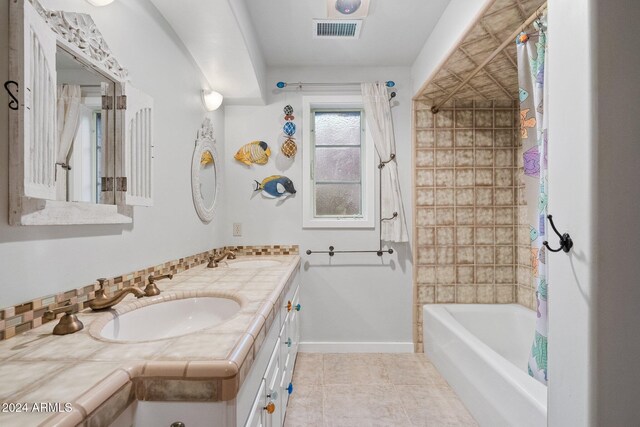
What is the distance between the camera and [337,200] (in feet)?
9.67

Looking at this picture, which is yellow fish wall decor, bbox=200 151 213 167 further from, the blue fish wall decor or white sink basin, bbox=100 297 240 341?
white sink basin, bbox=100 297 240 341

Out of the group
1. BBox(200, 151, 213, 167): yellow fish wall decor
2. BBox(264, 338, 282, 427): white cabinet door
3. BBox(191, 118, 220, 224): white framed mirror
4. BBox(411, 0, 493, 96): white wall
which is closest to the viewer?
BBox(264, 338, 282, 427): white cabinet door

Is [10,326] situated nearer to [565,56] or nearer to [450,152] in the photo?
[565,56]

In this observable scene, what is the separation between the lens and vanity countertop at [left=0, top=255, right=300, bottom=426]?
0.56 metres

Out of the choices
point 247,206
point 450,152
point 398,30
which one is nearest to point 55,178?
point 247,206

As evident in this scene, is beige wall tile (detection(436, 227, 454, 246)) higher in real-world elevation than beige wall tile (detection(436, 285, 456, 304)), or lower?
higher

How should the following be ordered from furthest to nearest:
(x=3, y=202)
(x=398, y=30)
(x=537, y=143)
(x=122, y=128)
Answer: (x=398, y=30) → (x=537, y=143) → (x=122, y=128) → (x=3, y=202)

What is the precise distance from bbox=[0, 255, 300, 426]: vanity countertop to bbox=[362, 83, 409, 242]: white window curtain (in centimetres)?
199

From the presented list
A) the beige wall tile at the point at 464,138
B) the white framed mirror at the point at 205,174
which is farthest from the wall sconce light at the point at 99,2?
the beige wall tile at the point at 464,138

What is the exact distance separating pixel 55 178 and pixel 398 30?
2.28 metres

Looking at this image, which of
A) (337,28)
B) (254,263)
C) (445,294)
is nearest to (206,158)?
(254,263)

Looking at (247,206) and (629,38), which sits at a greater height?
(629,38)

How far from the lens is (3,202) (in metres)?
0.83

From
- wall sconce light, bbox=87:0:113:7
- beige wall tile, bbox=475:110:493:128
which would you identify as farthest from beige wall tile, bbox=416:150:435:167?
wall sconce light, bbox=87:0:113:7
